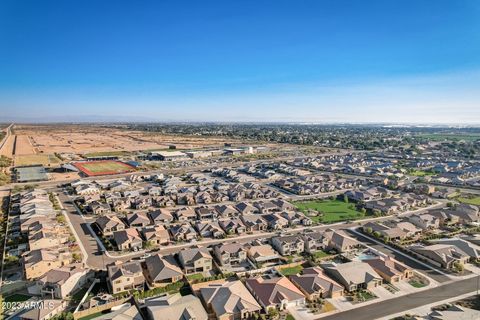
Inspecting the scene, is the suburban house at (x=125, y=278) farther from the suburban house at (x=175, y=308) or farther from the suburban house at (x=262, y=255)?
the suburban house at (x=262, y=255)

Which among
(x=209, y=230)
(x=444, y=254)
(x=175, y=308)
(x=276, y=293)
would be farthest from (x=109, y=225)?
(x=444, y=254)

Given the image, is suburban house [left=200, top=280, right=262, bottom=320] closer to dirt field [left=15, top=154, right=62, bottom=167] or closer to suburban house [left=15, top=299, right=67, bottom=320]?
suburban house [left=15, top=299, right=67, bottom=320]

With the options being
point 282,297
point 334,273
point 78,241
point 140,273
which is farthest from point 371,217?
point 78,241

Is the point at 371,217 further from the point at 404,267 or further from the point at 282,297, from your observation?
the point at 282,297

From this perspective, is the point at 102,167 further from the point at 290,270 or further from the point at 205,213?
the point at 290,270

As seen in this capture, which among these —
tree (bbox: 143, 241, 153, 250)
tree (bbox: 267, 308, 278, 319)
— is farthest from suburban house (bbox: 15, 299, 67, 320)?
tree (bbox: 267, 308, 278, 319)

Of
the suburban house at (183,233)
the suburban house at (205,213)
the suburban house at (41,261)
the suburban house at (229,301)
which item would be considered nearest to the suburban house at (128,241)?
the suburban house at (183,233)
